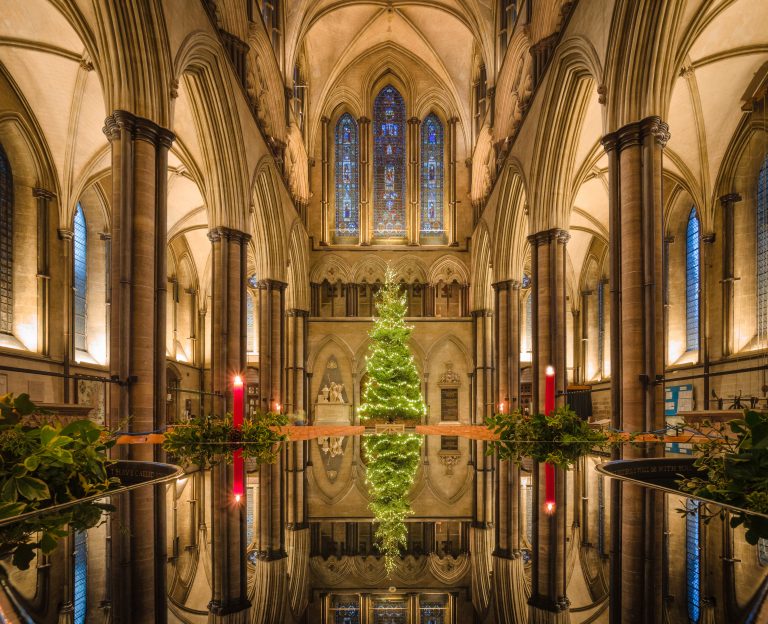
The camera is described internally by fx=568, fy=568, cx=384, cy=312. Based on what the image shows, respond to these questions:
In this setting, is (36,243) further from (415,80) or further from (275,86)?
(415,80)

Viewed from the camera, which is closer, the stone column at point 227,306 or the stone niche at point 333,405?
the stone column at point 227,306

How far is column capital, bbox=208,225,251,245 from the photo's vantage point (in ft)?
41.6

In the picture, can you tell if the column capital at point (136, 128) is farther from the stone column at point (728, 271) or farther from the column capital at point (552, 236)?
the stone column at point (728, 271)

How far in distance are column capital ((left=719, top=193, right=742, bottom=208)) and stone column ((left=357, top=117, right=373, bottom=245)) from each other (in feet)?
44.5

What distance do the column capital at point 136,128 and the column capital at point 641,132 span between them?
6.86 m

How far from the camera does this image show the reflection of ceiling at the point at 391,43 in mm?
24328

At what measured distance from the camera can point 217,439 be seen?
21.4 ft

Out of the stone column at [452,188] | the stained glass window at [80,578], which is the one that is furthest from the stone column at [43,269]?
the stone column at [452,188]

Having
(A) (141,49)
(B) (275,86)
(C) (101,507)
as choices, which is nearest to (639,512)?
(C) (101,507)

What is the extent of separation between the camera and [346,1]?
894 inches

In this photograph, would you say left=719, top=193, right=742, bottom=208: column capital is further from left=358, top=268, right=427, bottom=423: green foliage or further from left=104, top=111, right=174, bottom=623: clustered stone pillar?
left=104, top=111, right=174, bottom=623: clustered stone pillar

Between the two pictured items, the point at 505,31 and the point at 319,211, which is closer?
the point at 505,31

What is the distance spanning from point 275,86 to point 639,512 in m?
17.8

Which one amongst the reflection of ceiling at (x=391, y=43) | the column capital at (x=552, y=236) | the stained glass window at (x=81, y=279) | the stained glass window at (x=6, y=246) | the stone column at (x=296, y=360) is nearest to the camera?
the column capital at (x=552, y=236)
